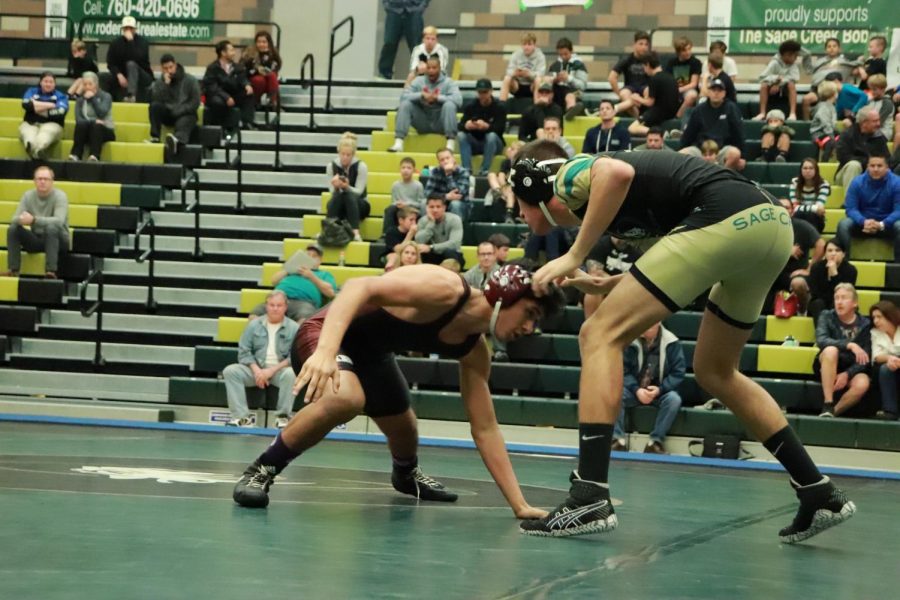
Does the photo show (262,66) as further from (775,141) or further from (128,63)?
→ (775,141)

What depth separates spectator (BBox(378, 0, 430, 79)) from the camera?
17891 mm

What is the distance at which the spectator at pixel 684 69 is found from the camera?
15451 millimetres

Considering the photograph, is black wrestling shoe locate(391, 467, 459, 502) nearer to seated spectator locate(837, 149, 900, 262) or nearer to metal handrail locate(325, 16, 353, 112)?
seated spectator locate(837, 149, 900, 262)

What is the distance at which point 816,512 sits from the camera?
16.9ft

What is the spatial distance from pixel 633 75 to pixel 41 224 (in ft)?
21.2

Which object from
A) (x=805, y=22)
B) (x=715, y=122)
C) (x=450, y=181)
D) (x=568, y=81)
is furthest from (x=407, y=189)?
(x=805, y=22)

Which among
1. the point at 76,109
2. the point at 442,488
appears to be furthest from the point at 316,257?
the point at 442,488

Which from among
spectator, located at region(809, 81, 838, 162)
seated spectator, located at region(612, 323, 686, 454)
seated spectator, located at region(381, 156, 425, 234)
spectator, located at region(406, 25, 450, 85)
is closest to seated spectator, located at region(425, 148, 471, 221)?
seated spectator, located at region(381, 156, 425, 234)

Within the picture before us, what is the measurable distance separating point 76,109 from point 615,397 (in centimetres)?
1217

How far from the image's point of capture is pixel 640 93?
613 inches

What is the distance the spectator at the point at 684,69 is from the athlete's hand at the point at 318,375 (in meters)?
11.2

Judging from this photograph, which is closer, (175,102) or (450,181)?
(450,181)

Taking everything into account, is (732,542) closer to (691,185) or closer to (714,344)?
(714,344)

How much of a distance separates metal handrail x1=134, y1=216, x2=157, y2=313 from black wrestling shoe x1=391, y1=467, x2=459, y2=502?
8.12 meters
